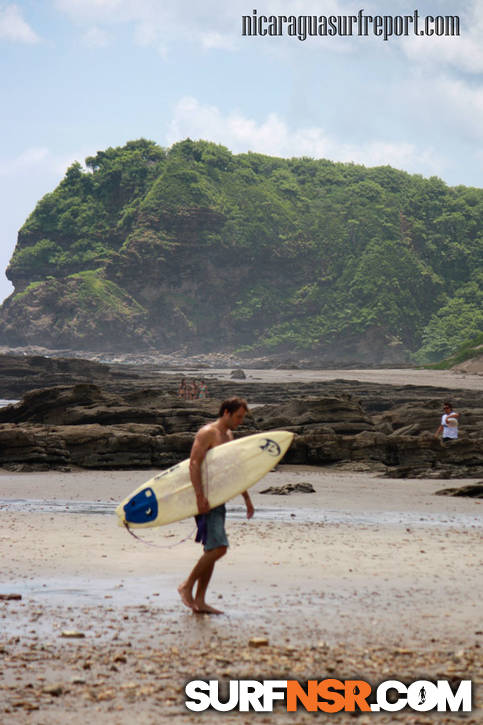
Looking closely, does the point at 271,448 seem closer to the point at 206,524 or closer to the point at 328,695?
the point at 206,524

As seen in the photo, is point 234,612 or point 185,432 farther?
point 185,432

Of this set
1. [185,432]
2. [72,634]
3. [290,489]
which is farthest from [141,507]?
[185,432]

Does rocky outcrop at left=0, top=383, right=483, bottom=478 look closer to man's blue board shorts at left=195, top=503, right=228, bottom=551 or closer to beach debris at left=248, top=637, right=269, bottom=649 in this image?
man's blue board shorts at left=195, top=503, right=228, bottom=551

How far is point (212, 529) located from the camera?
308 inches

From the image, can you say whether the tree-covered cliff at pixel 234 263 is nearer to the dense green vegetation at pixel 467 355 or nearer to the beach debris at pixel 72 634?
the dense green vegetation at pixel 467 355

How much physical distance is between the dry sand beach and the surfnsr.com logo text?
0.28 feet

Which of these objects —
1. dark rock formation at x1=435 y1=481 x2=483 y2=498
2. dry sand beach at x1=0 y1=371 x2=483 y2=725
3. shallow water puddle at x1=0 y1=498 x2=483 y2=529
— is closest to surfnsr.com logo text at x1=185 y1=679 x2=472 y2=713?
dry sand beach at x1=0 y1=371 x2=483 y2=725

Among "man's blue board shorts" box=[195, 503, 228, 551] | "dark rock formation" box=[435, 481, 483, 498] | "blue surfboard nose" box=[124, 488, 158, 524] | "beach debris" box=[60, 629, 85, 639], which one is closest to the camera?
"beach debris" box=[60, 629, 85, 639]

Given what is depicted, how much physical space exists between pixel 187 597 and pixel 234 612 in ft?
1.29

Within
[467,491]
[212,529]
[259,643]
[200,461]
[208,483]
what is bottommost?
[467,491]

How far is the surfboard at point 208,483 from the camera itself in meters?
7.95

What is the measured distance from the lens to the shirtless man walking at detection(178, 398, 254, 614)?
7.68 meters

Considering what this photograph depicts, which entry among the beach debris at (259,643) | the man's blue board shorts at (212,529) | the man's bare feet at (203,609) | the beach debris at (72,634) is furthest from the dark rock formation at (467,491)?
the beach debris at (72,634)

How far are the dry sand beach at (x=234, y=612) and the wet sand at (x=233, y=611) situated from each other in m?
0.02
